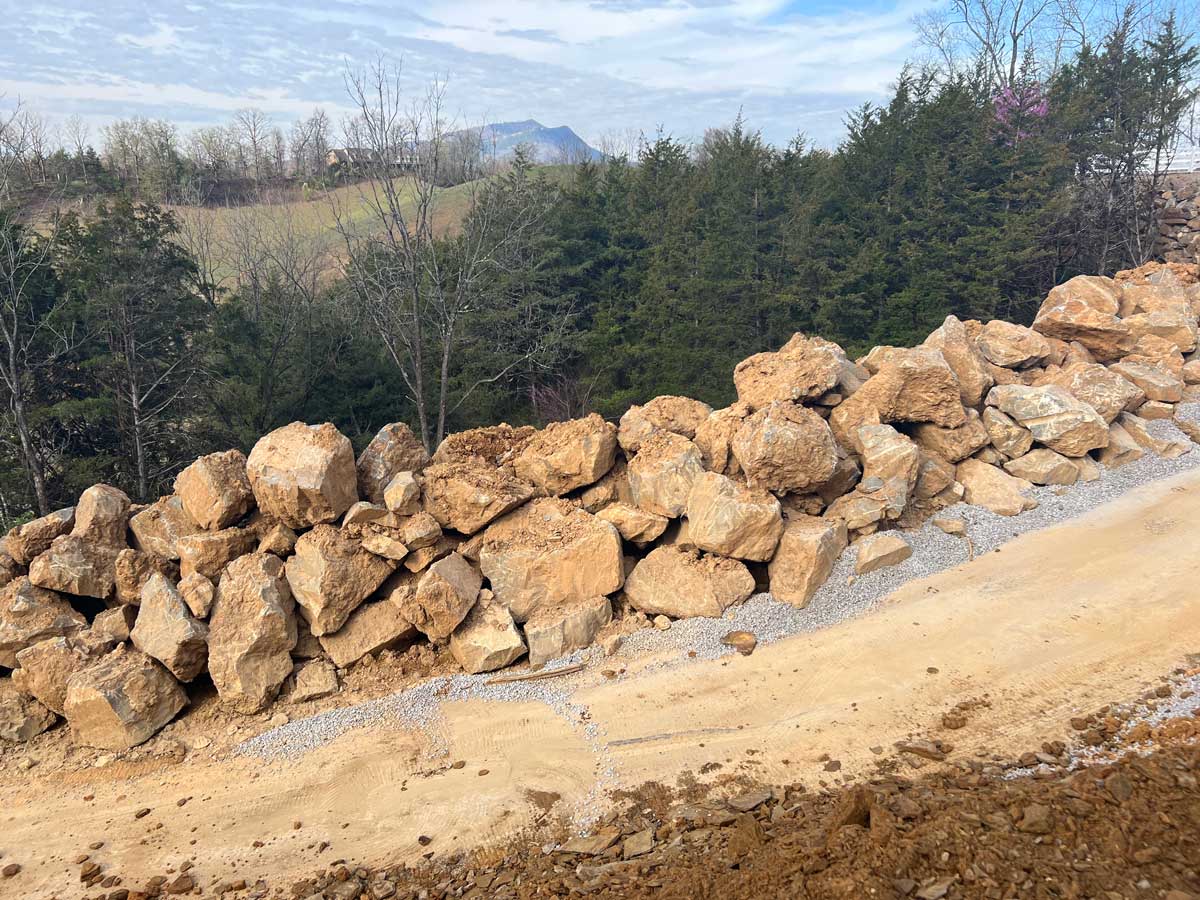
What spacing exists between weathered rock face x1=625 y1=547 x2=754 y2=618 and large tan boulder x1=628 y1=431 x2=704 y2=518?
0.56 meters

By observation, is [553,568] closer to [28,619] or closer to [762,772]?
[762,772]

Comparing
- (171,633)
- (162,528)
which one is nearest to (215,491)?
(162,528)

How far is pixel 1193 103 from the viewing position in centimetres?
2202

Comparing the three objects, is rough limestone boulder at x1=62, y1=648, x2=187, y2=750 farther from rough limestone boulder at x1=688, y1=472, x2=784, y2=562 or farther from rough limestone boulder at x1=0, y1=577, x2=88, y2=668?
rough limestone boulder at x1=688, y1=472, x2=784, y2=562

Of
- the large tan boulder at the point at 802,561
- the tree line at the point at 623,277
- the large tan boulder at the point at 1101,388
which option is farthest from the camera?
the tree line at the point at 623,277

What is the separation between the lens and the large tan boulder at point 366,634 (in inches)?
297

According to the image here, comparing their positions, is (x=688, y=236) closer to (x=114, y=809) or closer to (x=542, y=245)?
(x=542, y=245)

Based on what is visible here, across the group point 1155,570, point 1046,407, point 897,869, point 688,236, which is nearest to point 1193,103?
point 688,236

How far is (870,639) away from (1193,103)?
24435 mm

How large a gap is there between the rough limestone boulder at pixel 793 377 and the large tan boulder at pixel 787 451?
0.71 m

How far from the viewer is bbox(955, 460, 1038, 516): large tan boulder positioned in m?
9.07

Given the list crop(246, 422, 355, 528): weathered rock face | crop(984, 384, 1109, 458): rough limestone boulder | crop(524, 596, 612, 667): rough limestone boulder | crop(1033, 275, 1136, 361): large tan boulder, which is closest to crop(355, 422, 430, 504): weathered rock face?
crop(246, 422, 355, 528): weathered rock face

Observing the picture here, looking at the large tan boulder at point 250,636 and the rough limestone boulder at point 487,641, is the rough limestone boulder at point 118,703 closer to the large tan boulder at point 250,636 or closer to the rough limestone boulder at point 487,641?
the large tan boulder at point 250,636

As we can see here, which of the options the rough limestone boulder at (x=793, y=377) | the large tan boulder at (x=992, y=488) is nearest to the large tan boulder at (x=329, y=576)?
the rough limestone boulder at (x=793, y=377)
